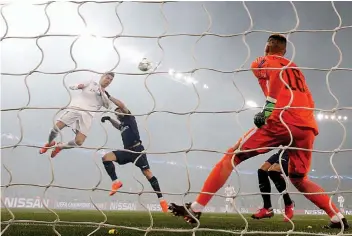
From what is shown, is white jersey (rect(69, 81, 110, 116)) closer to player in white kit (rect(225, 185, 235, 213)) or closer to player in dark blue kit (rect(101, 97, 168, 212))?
player in dark blue kit (rect(101, 97, 168, 212))

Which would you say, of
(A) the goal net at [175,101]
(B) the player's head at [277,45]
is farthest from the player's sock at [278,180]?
(A) the goal net at [175,101]

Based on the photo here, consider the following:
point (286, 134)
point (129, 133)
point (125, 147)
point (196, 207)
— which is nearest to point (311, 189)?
point (286, 134)

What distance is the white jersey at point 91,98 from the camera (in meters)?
2.66

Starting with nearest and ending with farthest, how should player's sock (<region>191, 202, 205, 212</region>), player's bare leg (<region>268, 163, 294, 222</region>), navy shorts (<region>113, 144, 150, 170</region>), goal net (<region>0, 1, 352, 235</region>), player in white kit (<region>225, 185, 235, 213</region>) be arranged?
player in white kit (<region>225, 185, 235, 213</region>) → player's sock (<region>191, 202, 205, 212</region>) → player's bare leg (<region>268, 163, 294, 222</region>) → navy shorts (<region>113, 144, 150, 170</region>) → goal net (<region>0, 1, 352, 235</region>)

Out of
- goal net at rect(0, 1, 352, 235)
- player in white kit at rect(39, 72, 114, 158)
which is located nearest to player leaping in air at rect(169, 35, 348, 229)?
player in white kit at rect(39, 72, 114, 158)

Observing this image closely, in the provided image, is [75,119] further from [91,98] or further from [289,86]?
Result: [289,86]

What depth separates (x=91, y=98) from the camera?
2742 mm

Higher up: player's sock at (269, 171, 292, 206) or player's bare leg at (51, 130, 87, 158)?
player's bare leg at (51, 130, 87, 158)

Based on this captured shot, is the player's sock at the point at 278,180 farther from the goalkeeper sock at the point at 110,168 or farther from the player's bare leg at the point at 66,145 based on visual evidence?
the goalkeeper sock at the point at 110,168

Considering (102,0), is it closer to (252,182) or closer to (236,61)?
(236,61)

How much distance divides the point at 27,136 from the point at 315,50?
35.8 ft

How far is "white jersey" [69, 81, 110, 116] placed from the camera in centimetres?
266

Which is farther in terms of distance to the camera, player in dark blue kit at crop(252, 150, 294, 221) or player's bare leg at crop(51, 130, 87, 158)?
player in dark blue kit at crop(252, 150, 294, 221)

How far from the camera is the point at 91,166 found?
1432 centimetres
